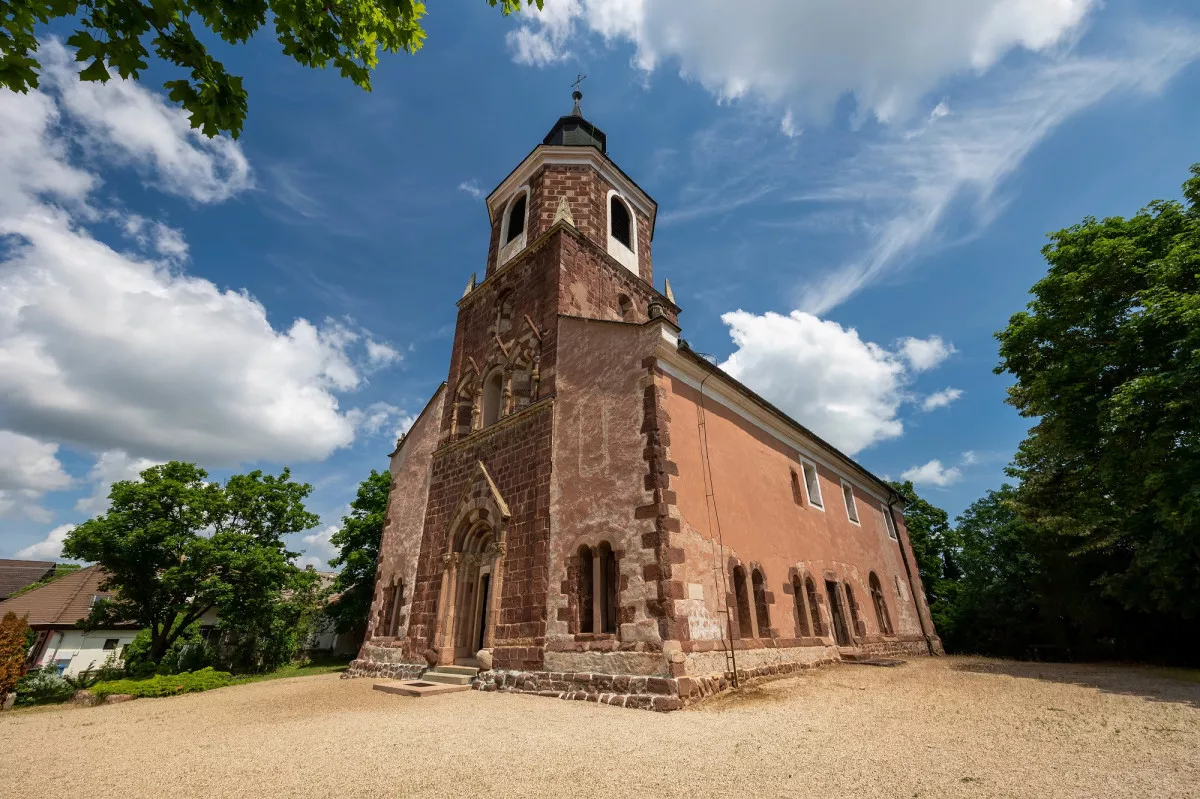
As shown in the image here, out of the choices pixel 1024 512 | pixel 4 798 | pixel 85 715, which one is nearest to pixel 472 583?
pixel 85 715

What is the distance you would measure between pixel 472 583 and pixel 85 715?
7436mm

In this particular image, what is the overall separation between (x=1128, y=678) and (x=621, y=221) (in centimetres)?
1765

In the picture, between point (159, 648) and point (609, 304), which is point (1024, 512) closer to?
point (609, 304)

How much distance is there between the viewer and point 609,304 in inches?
612

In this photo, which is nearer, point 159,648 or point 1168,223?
point 1168,223

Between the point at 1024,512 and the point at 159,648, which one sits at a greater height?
the point at 1024,512

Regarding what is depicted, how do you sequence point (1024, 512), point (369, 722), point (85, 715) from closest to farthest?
point (369, 722), point (85, 715), point (1024, 512)

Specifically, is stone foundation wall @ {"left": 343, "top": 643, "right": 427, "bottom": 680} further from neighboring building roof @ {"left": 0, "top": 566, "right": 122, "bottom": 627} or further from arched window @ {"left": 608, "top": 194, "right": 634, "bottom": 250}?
neighboring building roof @ {"left": 0, "top": 566, "right": 122, "bottom": 627}

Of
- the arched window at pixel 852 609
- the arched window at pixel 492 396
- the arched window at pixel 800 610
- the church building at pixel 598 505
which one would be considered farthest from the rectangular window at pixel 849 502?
the arched window at pixel 492 396

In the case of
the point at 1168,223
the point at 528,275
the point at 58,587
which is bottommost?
the point at 58,587

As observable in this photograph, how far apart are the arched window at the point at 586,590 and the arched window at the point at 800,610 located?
5776mm

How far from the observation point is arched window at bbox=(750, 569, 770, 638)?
11203mm

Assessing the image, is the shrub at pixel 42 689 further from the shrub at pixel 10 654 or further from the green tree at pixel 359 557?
the green tree at pixel 359 557

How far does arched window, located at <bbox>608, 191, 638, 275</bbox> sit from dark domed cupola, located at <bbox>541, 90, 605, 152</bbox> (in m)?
3.00
